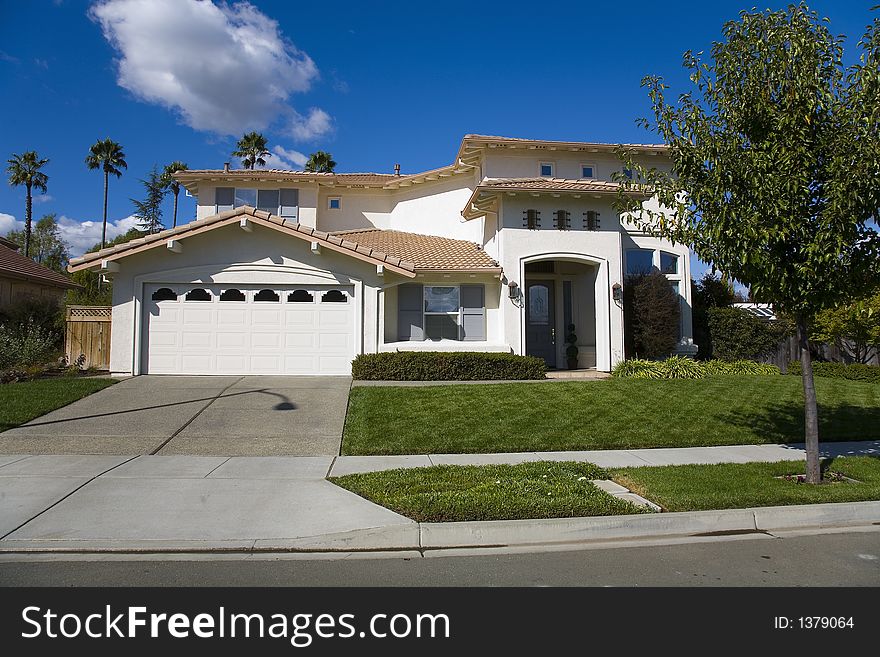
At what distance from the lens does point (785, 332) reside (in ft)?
60.5

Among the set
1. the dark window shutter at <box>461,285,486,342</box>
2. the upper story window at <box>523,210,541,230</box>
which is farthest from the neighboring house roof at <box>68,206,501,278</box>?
the upper story window at <box>523,210,541,230</box>

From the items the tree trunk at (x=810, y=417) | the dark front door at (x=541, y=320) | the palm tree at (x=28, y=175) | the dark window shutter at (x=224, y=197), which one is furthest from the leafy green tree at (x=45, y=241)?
the tree trunk at (x=810, y=417)

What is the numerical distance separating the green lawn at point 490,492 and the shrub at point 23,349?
12253mm

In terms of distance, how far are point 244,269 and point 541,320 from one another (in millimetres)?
9387

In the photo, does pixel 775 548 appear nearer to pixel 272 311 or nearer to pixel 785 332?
pixel 272 311

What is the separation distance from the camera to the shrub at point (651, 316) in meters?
17.8

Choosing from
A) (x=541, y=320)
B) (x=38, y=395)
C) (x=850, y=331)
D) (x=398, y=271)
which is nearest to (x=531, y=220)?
(x=541, y=320)

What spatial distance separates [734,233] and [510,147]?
45.4ft

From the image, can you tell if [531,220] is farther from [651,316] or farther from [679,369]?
[679,369]

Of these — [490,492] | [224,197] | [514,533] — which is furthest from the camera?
[224,197]

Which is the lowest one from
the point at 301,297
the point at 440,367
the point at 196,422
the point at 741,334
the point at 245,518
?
the point at 245,518

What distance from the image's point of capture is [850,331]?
1758 cm

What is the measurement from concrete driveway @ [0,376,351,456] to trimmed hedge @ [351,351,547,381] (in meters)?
1.15

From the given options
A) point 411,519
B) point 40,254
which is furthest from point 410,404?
point 40,254
